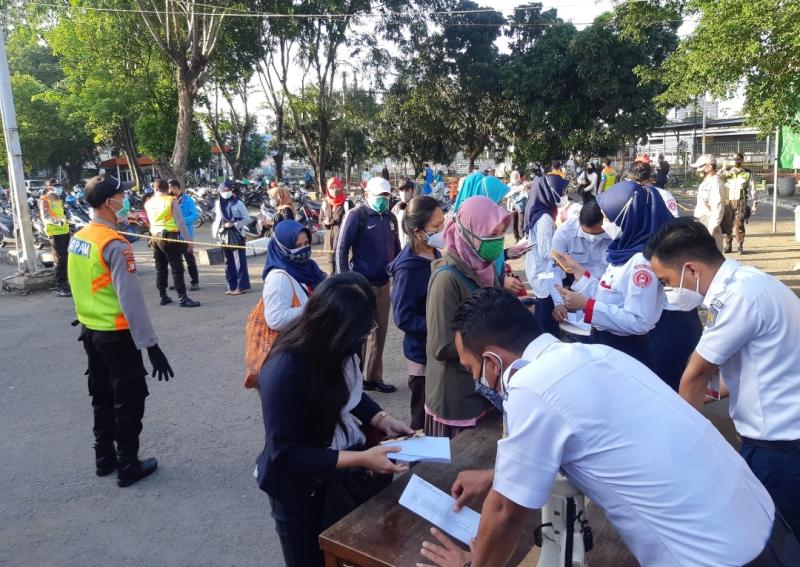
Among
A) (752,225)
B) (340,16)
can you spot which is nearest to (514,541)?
(752,225)

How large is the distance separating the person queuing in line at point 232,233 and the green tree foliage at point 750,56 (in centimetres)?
655

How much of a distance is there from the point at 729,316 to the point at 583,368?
2.93 ft

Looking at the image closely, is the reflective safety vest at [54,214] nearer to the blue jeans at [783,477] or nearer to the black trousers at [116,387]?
the black trousers at [116,387]

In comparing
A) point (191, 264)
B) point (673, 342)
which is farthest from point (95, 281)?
point (191, 264)

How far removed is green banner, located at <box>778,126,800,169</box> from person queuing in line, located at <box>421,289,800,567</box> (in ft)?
37.3

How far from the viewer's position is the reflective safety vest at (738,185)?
1021 cm

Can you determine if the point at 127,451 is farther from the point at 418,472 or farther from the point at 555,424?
the point at 555,424

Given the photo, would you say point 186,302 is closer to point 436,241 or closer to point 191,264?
point 191,264

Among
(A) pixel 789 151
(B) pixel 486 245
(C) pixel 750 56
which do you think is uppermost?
(C) pixel 750 56

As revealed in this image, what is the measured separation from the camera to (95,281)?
3623mm

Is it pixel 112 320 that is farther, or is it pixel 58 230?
pixel 58 230

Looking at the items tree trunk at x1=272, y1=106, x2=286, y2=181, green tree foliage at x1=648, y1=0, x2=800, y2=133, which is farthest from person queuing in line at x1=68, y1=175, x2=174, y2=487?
tree trunk at x1=272, y1=106, x2=286, y2=181

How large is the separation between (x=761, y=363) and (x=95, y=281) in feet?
11.5

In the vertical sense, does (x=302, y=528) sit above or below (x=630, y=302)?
below
